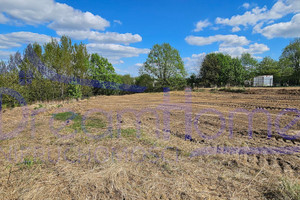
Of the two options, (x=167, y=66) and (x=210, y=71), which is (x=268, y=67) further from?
Result: (x=167, y=66)

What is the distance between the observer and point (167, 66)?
28.1 meters

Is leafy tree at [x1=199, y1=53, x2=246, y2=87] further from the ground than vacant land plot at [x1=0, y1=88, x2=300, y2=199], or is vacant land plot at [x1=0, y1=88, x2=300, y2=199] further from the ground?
leafy tree at [x1=199, y1=53, x2=246, y2=87]

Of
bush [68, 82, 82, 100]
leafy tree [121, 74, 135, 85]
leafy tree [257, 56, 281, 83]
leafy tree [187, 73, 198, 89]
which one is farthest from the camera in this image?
leafy tree [257, 56, 281, 83]

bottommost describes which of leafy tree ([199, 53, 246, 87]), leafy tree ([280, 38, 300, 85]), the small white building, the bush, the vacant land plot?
the vacant land plot

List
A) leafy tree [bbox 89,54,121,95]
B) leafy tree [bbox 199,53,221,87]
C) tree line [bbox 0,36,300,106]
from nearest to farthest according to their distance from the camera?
tree line [bbox 0,36,300,106] → leafy tree [bbox 89,54,121,95] → leafy tree [bbox 199,53,221,87]

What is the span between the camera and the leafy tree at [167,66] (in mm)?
28000

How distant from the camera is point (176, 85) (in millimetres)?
28016

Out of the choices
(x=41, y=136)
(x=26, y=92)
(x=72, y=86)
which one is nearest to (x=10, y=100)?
(x=26, y=92)

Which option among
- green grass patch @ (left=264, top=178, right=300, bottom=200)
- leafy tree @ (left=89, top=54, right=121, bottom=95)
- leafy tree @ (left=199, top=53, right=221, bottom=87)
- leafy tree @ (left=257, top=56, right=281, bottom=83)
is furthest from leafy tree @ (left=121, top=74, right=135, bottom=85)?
leafy tree @ (left=257, top=56, right=281, bottom=83)

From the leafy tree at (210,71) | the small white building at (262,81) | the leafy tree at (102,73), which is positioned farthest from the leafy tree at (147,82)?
the small white building at (262,81)

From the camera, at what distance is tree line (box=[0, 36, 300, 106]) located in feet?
47.5

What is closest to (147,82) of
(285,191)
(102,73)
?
(102,73)

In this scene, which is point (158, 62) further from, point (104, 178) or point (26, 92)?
point (104, 178)

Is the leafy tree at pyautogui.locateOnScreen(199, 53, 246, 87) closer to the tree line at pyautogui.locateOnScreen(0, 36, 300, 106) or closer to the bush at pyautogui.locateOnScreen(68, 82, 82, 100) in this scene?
the tree line at pyautogui.locateOnScreen(0, 36, 300, 106)
